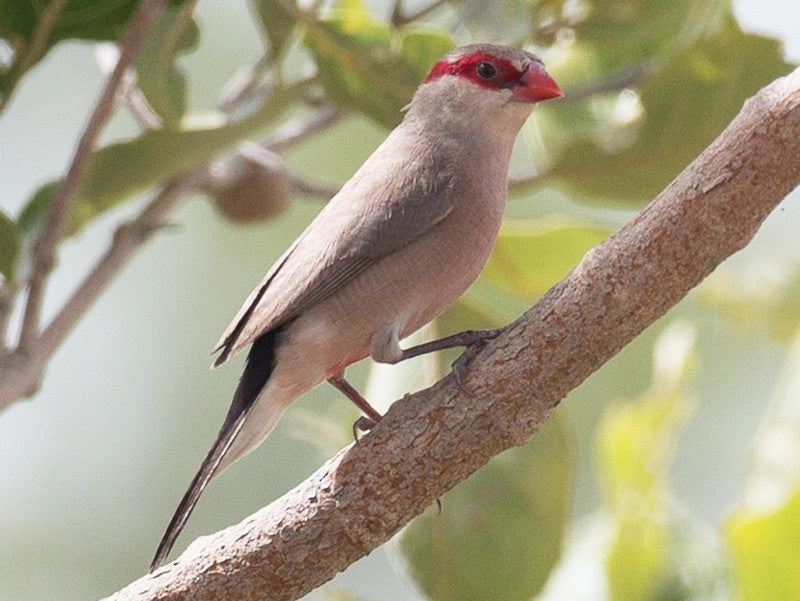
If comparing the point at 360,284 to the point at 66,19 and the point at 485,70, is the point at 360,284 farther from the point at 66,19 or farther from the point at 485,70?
the point at 66,19

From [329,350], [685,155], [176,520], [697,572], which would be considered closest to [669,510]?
[697,572]

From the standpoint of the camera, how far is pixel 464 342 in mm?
3150

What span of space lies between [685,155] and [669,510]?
105cm

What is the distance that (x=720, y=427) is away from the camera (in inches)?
412

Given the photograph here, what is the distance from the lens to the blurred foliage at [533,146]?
3717mm

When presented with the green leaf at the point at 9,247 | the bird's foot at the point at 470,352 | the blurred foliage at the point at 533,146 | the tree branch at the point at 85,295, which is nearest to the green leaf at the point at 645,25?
the blurred foliage at the point at 533,146

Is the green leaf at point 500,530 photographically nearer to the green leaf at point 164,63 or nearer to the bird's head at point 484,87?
the bird's head at point 484,87

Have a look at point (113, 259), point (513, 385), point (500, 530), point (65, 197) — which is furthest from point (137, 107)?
point (513, 385)

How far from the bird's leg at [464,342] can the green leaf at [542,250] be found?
0.77 meters

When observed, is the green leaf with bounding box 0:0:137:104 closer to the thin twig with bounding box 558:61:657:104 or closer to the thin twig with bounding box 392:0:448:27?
the thin twig with bounding box 392:0:448:27

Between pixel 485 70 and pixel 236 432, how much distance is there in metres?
1.20

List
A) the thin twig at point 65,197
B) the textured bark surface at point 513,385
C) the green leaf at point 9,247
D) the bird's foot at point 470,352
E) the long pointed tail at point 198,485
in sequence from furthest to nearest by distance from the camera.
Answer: the green leaf at point 9,247, the thin twig at point 65,197, the long pointed tail at point 198,485, the bird's foot at point 470,352, the textured bark surface at point 513,385

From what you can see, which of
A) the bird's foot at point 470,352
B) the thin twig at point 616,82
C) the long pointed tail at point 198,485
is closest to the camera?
the bird's foot at point 470,352

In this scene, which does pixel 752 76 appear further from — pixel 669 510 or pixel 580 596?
pixel 580 596
